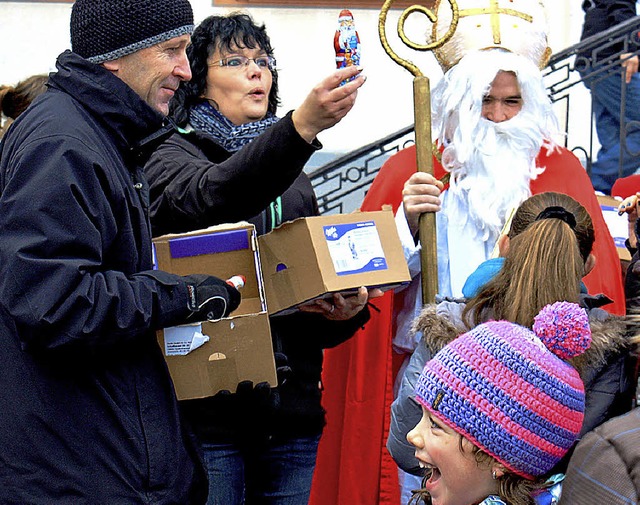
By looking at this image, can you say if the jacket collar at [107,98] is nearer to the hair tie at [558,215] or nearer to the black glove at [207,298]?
the black glove at [207,298]

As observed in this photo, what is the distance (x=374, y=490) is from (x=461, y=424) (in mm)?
1628

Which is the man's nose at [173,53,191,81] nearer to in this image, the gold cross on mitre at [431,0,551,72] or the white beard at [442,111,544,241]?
the white beard at [442,111,544,241]

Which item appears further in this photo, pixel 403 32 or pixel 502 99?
pixel 502 99

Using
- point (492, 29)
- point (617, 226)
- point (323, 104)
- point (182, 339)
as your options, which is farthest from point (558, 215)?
point (617, 226)

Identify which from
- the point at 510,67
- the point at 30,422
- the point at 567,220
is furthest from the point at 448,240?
the point at 30,422

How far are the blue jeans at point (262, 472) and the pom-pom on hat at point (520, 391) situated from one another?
0.99 meters

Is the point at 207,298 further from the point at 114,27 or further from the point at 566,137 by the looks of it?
the point at 566,137

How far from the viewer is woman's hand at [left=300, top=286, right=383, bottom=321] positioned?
2.90 meters

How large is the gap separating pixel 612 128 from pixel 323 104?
5147mm

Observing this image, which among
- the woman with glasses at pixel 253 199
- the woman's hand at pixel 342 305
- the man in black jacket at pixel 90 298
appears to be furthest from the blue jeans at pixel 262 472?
the man in black jacket at pixel 90 298

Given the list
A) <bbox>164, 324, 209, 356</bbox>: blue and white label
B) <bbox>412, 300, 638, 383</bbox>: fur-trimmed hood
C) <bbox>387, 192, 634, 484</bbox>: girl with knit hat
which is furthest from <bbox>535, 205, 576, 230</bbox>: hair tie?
<bbox>164, 324, 209, 356</bbox>: blue and white label

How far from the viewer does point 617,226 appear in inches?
174

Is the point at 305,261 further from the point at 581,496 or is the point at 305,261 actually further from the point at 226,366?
the point at 581,496

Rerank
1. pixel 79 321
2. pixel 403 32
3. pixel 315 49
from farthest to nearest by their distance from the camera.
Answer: pixel 315 49 → pixel 403 32 → pixel 79 321
